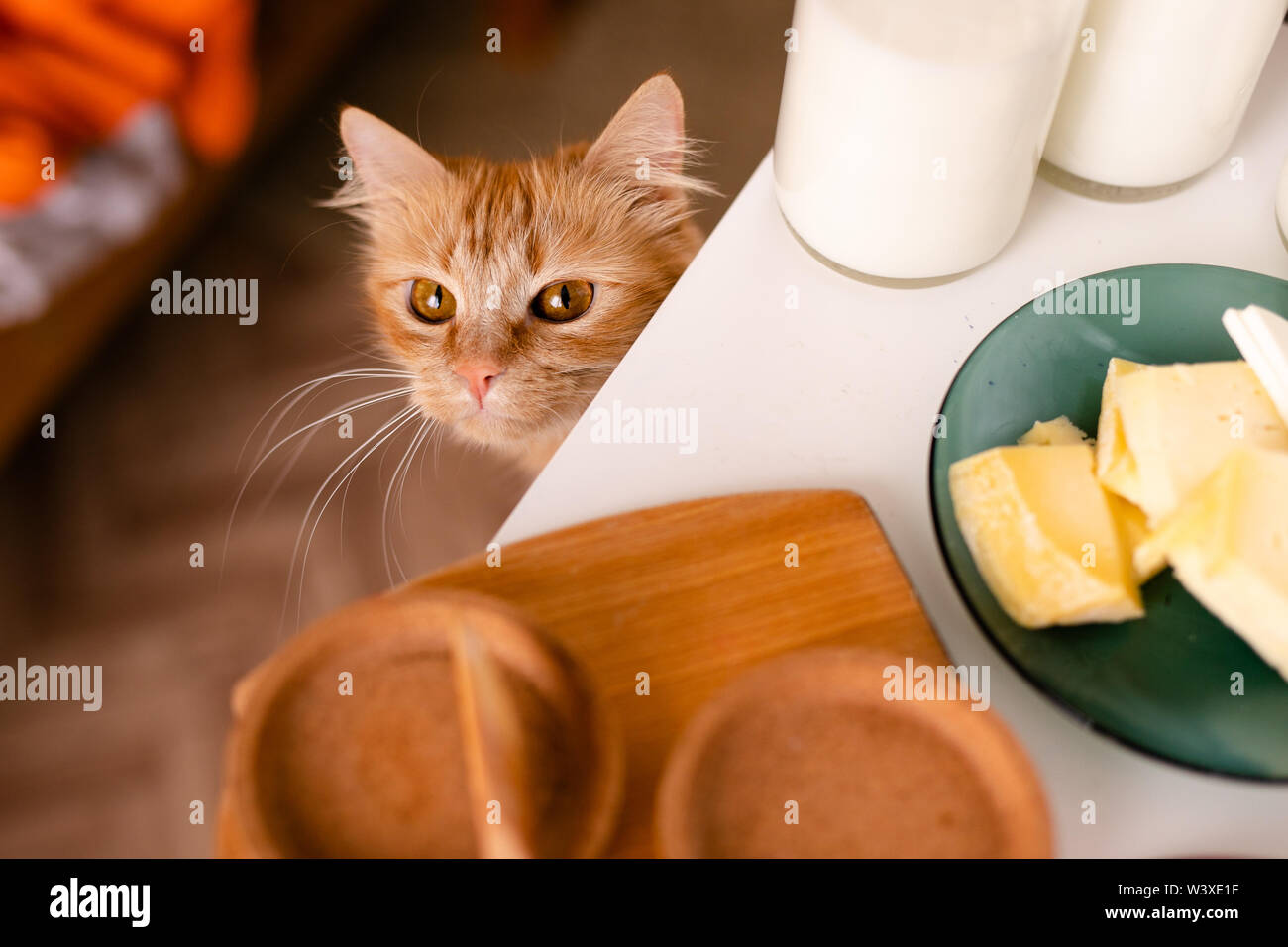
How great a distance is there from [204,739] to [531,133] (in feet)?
3.81

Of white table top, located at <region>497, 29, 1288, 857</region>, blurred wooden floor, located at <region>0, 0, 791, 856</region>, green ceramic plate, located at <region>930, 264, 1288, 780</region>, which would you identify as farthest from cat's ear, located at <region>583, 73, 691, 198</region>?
blurred wooden floor, located at <region>0, 0, 791, 856</region>

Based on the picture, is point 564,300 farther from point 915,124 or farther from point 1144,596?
point 1144,596

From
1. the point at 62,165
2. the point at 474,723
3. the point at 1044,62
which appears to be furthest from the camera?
the point at 62,165

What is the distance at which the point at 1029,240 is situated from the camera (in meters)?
0.80

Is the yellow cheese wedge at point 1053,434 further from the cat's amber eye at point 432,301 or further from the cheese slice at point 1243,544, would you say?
the cat's amber eye at point 432,301

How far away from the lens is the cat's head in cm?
91

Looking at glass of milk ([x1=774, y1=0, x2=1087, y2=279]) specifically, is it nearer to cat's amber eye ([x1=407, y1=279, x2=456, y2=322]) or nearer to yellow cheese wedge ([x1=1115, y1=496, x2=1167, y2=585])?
yellow cheese wedge ([x1=1115, y1=496, x2=1167, y2=585])

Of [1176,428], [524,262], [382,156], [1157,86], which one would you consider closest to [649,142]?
[524,262]

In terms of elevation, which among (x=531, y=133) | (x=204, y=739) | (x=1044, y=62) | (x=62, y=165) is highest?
(x=531, y=133)

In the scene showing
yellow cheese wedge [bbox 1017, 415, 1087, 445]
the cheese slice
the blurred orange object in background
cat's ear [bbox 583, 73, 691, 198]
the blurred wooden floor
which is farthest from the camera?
the blurred wooden floor

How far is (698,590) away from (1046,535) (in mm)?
216

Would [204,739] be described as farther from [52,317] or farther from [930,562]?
[930,562]

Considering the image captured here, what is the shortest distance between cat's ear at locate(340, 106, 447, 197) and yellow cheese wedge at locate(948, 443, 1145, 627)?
2.05ft
